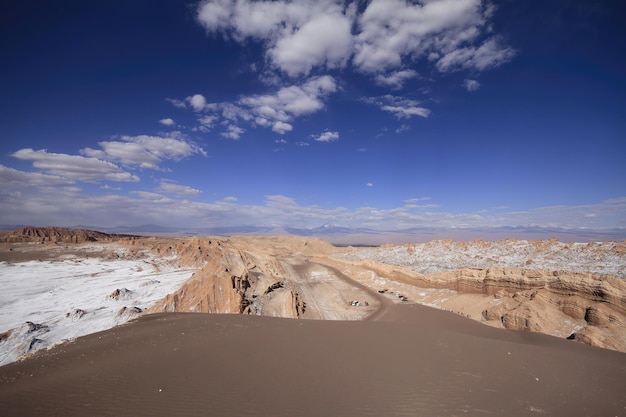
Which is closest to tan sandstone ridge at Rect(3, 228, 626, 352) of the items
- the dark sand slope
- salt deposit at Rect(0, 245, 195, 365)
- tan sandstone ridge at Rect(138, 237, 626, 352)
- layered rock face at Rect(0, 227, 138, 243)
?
tan sandstone ridge at Rect(138, 237, 626, 352)

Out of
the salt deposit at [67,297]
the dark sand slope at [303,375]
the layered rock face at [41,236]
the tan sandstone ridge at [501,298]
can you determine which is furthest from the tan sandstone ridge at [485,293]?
the layered rock face at [41,236]

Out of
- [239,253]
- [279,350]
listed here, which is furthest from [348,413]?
[239,253]

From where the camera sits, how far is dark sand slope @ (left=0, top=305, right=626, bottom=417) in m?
6.04

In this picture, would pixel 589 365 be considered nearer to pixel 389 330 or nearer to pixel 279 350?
pixel 389 330

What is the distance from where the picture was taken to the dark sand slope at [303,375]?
19.8 feet

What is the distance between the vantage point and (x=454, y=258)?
3466 cm

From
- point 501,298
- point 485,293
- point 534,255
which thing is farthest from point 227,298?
point 534,255

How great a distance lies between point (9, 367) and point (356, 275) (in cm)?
3415

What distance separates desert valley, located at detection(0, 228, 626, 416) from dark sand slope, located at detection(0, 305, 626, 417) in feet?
0.13

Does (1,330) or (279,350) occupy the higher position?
(279,350)

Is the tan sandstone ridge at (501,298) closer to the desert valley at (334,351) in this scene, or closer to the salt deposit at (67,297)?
the desert valley at (334,351)

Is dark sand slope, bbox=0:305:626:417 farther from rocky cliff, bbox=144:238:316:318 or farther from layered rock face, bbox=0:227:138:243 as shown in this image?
layered rock face, bbox=0:227:138:243

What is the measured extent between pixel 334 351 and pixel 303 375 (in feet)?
6.06

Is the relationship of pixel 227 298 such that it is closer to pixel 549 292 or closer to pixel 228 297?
pixel 228 297
